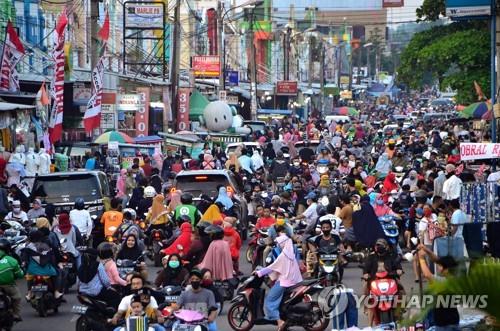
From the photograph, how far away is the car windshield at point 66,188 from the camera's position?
29.3 metres

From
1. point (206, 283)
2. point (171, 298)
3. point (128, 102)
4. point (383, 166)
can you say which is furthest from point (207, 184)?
point (128, 102)

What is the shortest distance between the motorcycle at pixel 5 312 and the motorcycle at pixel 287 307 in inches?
108

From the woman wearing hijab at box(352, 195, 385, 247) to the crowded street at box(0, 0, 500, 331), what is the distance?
3 centimetres

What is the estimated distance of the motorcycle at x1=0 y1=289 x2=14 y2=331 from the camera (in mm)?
17984

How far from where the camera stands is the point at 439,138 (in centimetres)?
5306

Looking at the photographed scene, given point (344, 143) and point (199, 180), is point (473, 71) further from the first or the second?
point (199, 180)

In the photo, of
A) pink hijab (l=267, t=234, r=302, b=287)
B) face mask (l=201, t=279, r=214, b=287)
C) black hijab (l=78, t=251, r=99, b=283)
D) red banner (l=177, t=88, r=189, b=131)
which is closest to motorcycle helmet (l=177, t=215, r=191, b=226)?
pink hijab (l=267, t=234, r=302, b=287)

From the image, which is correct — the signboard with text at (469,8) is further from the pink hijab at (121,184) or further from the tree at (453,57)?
the tree at (453,57)

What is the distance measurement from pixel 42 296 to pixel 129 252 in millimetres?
1485

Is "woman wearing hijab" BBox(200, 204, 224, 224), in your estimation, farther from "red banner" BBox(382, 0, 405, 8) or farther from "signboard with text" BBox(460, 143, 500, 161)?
"red banner" BBox(382, 0, 405, 8)

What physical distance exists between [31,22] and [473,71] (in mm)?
18351

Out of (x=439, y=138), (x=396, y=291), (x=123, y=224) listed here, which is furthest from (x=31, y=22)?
(x=396, y=291)

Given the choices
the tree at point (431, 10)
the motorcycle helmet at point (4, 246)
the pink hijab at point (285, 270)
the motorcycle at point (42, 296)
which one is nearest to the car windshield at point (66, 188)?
the motorcycle at point (42, 296)

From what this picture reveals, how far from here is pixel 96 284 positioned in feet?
58.7
